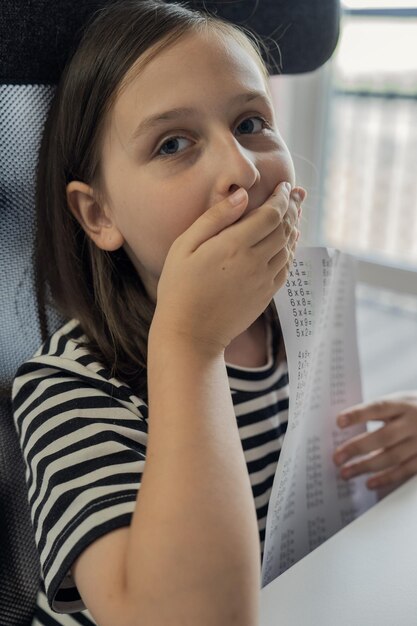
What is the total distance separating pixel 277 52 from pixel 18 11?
1.10 ft

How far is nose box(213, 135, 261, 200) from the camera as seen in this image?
0.59 metres

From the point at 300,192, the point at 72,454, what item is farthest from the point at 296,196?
the point at 72,454

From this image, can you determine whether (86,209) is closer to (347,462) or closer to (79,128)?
(79,128)

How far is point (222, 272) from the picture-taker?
1.82 feet

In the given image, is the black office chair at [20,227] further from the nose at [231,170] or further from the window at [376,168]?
the window at [376,168]

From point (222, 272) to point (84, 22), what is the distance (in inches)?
11.7

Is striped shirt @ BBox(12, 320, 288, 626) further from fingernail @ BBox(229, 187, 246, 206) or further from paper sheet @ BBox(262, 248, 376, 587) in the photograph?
fingernail @ BBox(229, 187, 246, 206)

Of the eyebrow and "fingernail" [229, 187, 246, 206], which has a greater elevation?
the eyebrow

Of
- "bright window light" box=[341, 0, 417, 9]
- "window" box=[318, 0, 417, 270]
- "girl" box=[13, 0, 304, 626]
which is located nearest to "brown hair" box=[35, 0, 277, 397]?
"girl" box=[13, 0, 304, 626]

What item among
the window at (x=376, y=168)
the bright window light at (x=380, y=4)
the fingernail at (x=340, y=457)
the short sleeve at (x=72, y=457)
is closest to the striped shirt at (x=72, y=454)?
the short sleeve at (x=72, y=457)

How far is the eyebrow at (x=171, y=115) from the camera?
0.60m

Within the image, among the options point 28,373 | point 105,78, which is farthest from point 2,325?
point 105,78

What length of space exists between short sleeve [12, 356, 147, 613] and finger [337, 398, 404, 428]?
27 cm

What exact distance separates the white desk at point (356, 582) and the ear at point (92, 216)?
0.37m
